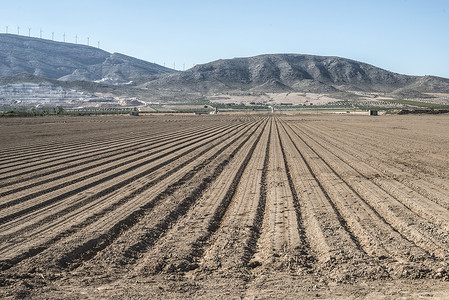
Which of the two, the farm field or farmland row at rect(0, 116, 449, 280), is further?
farmland row at rect(0, 116, 449, 280)

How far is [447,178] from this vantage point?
12.6 m

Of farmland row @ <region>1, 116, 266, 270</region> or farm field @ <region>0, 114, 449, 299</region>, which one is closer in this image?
farm field @ <region>0, 114, 449, 299</region>

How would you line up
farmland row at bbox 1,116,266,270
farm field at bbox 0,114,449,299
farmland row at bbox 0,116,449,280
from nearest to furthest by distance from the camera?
1. farm field at bbox 0,114,449,299
2. farmland row at bbox 0,116,449,280
3. farmland row at bbox 1,116,266,270

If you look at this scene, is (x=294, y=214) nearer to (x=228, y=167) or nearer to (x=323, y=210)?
(x=323, y=210)

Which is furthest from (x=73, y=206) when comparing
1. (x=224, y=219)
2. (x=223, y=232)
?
(x=223, y=232)

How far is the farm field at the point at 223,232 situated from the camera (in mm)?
5234

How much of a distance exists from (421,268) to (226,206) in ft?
14.1

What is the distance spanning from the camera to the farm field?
5.23m

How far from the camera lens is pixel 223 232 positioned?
7281 millimetres

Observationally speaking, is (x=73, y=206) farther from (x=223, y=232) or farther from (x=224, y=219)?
(x=223, y=232)

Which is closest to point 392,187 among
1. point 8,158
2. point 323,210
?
point 323,210

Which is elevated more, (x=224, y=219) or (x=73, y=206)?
(x=224, y=219)

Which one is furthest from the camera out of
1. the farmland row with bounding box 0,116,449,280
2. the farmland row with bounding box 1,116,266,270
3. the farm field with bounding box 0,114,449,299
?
the farmland row with bounding box 1,116,266,270

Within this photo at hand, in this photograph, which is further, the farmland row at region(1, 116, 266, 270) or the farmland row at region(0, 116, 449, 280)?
the farmland row at region(1, 116, 266, 270)
